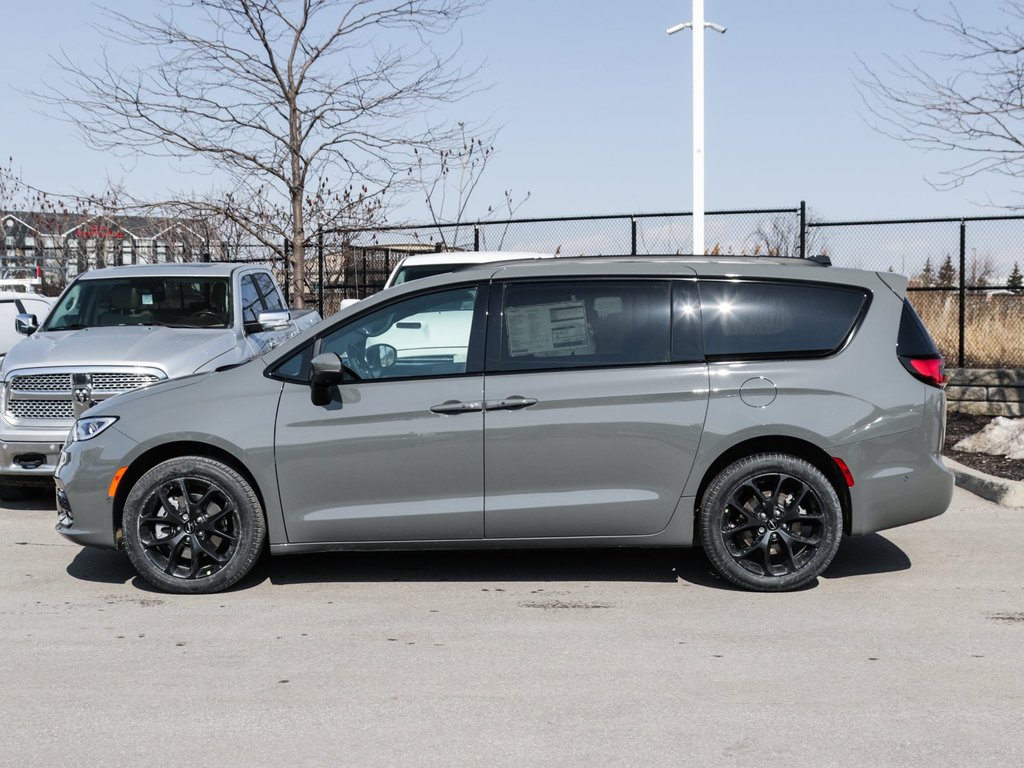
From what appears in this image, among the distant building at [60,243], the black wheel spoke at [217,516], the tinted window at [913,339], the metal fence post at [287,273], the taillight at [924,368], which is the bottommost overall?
the black wheel spoke at [217,516]

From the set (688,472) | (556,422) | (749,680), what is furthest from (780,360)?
(749,680)

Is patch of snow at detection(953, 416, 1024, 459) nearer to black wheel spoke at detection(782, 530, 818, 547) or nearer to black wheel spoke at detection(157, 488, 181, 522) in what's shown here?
black wheel spoke at detection(782, 530, 818, 547)

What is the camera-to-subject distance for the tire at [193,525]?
6570 mm

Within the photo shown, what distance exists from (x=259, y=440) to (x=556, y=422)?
1614 millimetres

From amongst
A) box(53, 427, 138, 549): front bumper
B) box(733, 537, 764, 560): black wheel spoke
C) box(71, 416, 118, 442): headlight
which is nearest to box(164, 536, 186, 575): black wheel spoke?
box(53, 427, 138, 549): front bumper

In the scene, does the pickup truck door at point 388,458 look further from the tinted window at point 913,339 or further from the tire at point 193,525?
the tinted window at point 913,339

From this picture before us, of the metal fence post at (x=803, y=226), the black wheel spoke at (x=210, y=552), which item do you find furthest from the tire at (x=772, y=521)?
the metal fence post at (x=803, y=226)

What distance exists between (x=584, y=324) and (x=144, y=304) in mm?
5647

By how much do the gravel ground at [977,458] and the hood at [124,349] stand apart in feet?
22.0

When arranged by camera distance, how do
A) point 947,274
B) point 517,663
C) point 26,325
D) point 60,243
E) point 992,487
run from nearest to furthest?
point 517,663
point 992,487
point 26,325
point 947,274
point 60,243

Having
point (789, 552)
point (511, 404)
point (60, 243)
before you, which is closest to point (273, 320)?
point (511, 404)

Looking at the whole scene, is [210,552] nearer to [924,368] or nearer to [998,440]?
[924,368]

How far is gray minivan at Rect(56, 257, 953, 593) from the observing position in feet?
21.3

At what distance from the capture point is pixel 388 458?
6.52 metres
